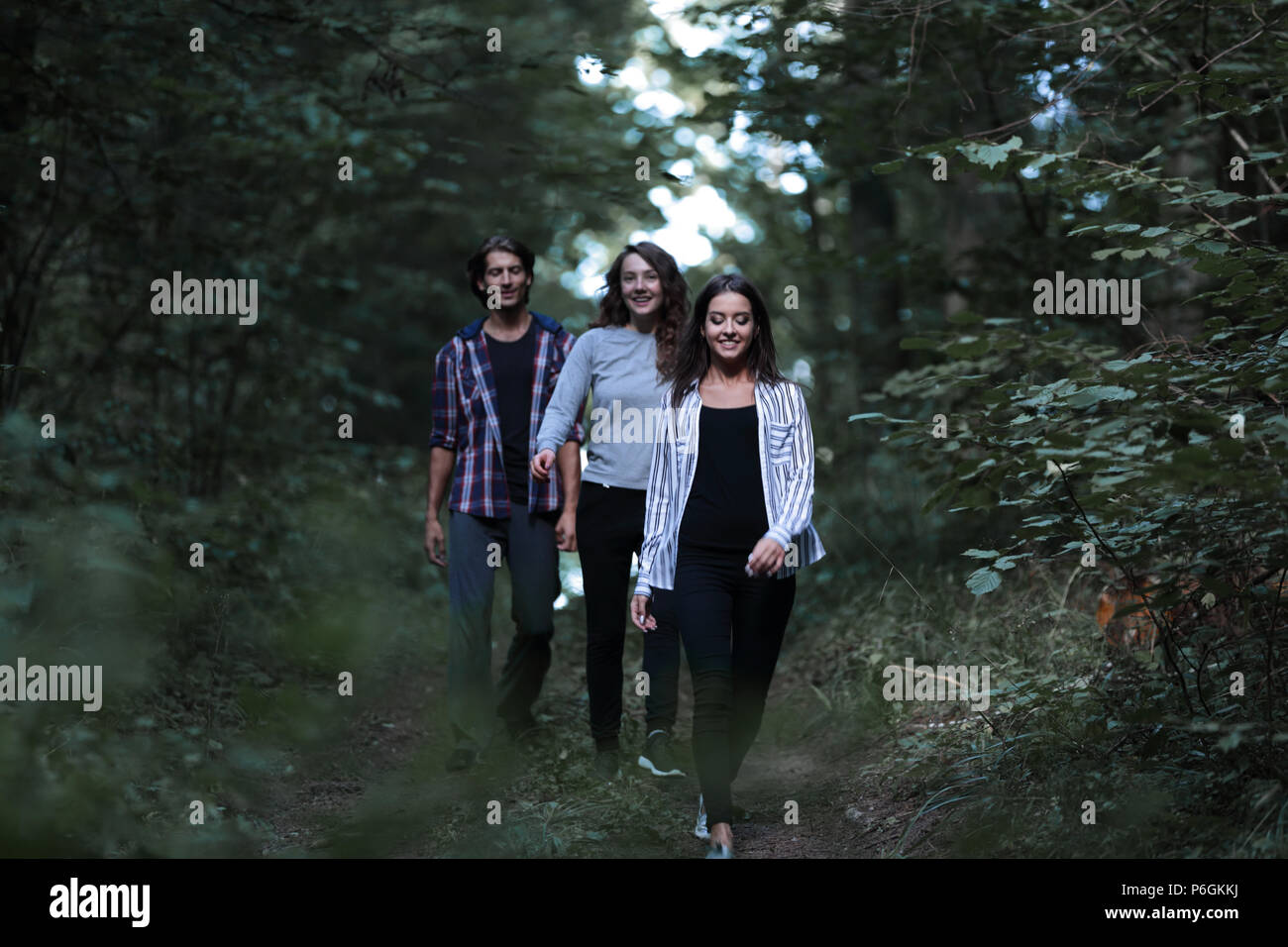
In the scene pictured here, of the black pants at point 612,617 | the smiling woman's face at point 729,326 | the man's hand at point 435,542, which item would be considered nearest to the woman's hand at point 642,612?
the black pants at point 612,617

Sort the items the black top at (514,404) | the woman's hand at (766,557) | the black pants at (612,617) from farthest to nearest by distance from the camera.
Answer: the black top at (514,404), the black pants at (612,617), the woman's hand at (766,557)

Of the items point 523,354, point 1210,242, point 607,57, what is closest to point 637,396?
point 523,354

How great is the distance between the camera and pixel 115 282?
9789mm

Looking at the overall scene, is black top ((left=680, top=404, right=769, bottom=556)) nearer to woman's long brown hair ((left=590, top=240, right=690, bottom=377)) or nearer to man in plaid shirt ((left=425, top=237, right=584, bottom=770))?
woman's long brown hair ((left=590, top=240, right=690, bottom=377))

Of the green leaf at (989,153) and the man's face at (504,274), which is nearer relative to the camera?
the green leaf at (989,153)

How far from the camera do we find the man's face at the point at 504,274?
242 inches

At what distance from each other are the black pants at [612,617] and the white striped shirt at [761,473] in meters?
0.99

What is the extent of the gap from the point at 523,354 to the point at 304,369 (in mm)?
5592

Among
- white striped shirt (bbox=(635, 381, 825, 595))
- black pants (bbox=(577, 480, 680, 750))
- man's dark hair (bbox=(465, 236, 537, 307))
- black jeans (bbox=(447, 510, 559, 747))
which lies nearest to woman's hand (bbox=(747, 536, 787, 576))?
white striped shirt (bbox=(635, 381, 825, 595))

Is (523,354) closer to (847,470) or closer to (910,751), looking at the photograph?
(910,751)

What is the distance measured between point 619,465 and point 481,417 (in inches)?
33.7

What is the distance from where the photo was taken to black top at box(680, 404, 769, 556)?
4633 mm

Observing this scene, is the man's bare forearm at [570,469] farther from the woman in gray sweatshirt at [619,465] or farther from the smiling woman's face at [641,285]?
the smiling woman's face at [641,285]

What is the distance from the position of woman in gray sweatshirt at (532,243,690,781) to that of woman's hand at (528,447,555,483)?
0.07m
